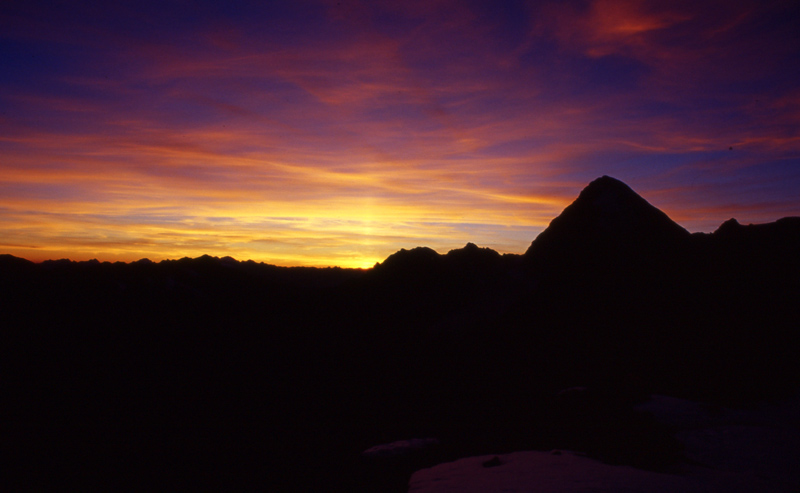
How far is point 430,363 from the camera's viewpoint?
32344 millimetres

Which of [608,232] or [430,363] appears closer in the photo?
[608,232]

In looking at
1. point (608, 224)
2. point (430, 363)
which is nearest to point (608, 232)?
point (608, 224)

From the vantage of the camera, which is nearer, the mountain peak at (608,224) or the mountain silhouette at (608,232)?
the mountain silhouette at (608,232)

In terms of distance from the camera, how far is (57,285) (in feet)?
167

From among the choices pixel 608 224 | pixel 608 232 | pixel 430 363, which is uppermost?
pixel 608 224

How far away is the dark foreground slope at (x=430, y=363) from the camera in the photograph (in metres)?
16.7

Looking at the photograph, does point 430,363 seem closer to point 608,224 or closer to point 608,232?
point 608,232

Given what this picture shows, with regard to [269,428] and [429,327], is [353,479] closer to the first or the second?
[269,428]

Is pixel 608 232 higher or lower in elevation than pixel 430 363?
higher

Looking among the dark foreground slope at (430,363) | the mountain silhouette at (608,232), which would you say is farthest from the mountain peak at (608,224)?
the dark foreground slope at (430,363)

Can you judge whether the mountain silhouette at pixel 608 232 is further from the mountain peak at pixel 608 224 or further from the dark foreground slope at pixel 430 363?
the dark foreground slope at pixel 430 363

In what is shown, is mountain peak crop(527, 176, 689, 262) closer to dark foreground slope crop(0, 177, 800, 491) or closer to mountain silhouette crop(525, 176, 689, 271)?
mountain silhouette crop(525, 176, 689, 271)

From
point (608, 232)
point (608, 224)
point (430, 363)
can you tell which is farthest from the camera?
point (430, 363)

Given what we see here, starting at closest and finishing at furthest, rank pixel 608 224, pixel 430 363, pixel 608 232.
Answer: pixel 608 232 < pixel 608 224 < pixel 430 363
